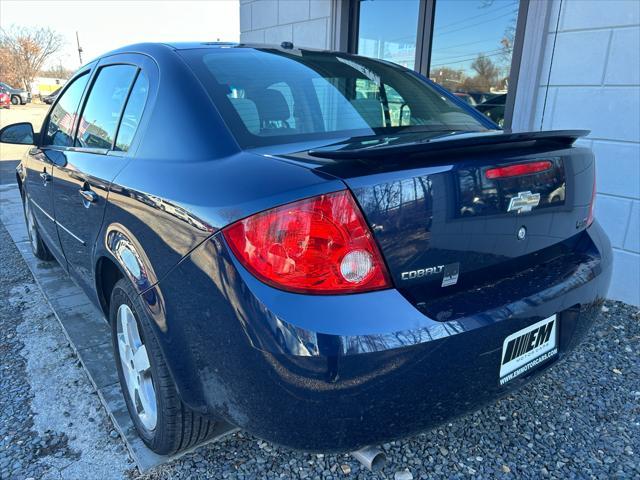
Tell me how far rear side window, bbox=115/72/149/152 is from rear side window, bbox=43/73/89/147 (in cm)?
85

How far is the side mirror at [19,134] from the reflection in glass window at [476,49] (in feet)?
11.3

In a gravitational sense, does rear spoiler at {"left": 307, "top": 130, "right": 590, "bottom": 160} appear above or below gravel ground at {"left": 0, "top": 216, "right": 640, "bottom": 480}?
above

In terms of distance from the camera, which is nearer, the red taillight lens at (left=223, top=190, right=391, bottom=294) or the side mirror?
the red taillight lens at (left=223, top=190, right=391, bottom=294)

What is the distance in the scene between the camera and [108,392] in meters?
2.34

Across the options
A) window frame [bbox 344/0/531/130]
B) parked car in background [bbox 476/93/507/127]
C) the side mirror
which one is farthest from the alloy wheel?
parked car in background [bbox 476/93/507/127]

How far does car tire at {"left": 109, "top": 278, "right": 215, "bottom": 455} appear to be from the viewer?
172 centimetres

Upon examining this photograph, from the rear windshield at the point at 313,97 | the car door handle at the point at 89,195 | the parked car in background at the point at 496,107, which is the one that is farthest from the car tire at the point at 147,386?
the parked car in background at the point at 496,107

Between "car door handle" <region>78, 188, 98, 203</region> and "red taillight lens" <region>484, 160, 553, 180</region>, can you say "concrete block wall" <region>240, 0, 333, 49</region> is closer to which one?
"car door handle" <region>78, 188, 98, 203</region>

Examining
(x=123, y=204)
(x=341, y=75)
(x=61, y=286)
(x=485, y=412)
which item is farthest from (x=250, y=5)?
(x=485, y=412)

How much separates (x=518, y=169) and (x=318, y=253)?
75 centimetres

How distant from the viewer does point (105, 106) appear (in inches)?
94.6

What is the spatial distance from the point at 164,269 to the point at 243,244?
418 millimetres

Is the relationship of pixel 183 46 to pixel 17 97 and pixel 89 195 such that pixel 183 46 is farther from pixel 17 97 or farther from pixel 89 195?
pixel 17 97

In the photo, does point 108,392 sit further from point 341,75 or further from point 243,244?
point 341,75
